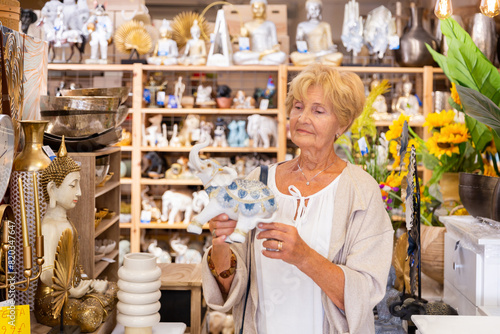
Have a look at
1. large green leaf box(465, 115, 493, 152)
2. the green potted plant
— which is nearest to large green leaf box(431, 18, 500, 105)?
the green potted plant

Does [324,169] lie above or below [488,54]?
below

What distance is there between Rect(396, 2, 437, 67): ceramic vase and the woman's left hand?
3.68 m

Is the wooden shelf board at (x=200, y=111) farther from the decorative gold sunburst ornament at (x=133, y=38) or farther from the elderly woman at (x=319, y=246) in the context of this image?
the elderly woman at (x=319, y=246)

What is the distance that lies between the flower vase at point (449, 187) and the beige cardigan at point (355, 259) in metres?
1.34

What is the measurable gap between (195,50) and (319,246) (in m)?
3.50

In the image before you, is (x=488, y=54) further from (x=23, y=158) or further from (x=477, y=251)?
(x=23, y=158)

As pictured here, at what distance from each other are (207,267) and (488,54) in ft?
11.4

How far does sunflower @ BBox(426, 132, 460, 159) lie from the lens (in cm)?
264

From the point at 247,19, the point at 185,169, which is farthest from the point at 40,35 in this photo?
the point at 247,19

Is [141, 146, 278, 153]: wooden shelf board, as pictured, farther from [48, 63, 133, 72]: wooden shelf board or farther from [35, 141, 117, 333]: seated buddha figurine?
[35, 141, 117, 333]: seated buddha figurine

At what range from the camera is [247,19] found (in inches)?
198

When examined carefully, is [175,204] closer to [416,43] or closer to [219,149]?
[219,149]

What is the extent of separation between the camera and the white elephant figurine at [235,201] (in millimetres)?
1329

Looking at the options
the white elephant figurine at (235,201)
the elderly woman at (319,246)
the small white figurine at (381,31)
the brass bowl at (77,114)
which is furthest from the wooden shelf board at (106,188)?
the small white figurine at (381,31)
